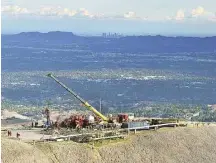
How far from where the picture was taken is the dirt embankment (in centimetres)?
3834

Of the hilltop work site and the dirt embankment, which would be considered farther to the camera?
the hilltop work site

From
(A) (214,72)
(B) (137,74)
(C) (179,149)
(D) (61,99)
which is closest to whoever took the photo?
(C) (179,149)

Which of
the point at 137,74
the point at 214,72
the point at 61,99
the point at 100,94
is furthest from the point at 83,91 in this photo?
the point at 214,72

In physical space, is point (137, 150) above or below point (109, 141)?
below

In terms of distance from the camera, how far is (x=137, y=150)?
41.2m

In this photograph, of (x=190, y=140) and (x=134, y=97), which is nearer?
(x=190, y=140)

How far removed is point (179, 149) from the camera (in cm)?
4269

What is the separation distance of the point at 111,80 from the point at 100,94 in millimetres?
31218

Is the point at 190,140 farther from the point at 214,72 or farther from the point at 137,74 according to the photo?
the point at 214,72

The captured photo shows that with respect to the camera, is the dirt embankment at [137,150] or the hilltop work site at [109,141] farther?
the hilltop work site at [109,141]

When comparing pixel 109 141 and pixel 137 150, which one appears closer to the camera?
pixel 137 150

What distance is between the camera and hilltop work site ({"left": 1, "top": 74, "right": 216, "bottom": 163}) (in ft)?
128

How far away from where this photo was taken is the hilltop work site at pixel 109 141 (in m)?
38.9

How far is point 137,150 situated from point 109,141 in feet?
6.54
